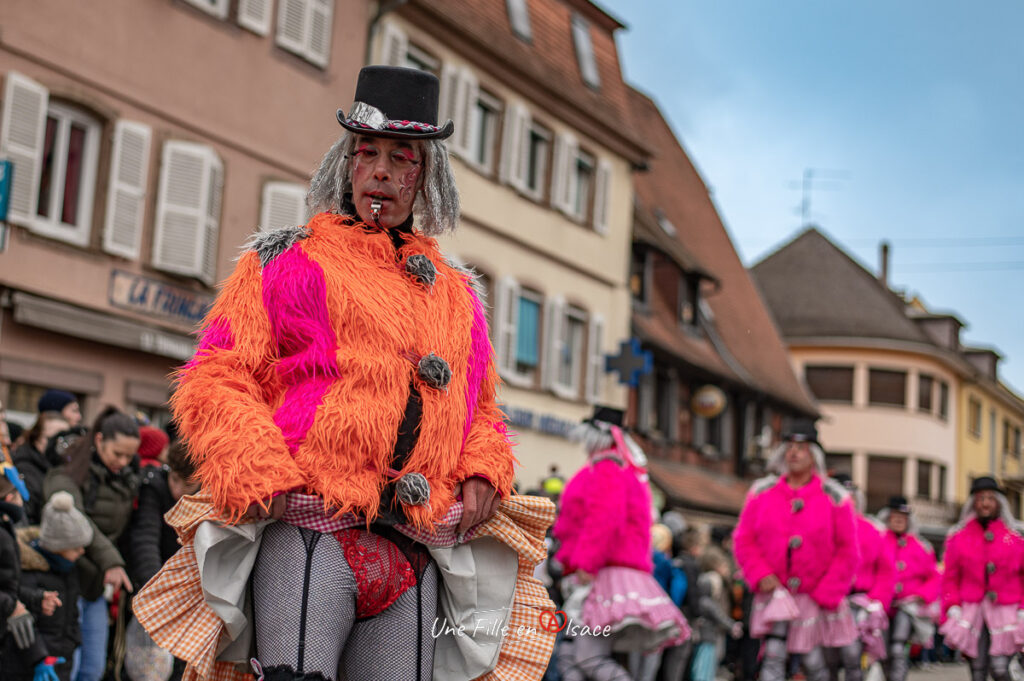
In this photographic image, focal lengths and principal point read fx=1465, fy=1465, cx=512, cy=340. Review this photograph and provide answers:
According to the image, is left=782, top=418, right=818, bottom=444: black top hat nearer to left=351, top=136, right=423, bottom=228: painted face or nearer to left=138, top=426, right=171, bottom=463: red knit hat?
left=138, top=426, right=171, bottom=463: red knit hat

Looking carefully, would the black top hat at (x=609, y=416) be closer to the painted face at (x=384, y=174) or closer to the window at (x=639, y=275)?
the painted face at (x=384, y=174)

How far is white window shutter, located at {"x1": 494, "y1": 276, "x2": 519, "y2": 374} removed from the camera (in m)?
24.7

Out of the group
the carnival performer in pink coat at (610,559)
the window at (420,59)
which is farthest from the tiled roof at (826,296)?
the carnival performer in pink coat at (610,559)

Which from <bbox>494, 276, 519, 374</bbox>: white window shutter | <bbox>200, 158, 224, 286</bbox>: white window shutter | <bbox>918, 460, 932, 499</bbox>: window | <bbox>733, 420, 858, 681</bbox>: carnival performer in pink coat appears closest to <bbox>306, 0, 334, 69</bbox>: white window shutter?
<bbox>200, 158, 224, 286</bbox>: white window shutter

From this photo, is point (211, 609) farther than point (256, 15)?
No

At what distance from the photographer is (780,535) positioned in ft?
35.3

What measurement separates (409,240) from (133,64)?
13733 millimetres

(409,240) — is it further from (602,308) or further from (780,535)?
(602,308)

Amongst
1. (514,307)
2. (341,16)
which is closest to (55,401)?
Result: (341,16)

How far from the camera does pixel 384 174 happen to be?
4.21 metres

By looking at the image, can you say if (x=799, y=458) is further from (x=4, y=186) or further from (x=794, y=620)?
(x=4, y=186)

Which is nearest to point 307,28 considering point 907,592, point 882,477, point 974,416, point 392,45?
point 392,45

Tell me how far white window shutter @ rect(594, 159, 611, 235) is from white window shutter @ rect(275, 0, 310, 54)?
946 cm

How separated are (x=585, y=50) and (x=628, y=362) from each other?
251 inches
